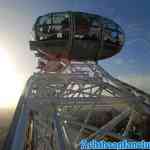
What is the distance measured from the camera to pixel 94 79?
1569cm

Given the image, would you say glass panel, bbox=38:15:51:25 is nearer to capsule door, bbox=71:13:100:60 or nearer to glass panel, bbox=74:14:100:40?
capsule door, bbox=71:13:100:60

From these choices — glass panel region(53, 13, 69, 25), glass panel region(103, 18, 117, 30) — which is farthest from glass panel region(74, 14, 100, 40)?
glass panel region(103, 18, 117, 30)

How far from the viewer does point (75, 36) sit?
16.5 meters

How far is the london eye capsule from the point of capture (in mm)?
16531

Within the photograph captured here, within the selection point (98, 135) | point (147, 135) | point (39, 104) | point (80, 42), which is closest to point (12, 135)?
point (39, 104)

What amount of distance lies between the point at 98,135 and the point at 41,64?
937 cm

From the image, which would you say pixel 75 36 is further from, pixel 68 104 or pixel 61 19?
pixel 68 104

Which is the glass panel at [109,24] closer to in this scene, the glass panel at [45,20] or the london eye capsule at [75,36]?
the london eye capsule at [75,36]

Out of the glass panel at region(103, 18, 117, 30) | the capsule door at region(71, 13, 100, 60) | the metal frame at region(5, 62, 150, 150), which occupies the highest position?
the glass panel at region(103, 18, 117, 30)

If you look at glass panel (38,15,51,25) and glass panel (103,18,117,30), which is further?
glass panel (103,18,117,30)

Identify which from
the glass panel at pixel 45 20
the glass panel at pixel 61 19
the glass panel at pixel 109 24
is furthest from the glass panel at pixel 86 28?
the glass panel at pixel 45 20

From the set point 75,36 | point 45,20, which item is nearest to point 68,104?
point 75,36

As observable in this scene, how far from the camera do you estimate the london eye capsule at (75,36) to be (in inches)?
651

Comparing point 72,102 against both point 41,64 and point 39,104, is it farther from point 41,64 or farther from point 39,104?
point 41,64
